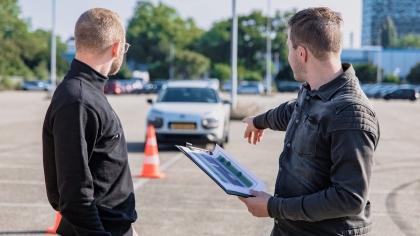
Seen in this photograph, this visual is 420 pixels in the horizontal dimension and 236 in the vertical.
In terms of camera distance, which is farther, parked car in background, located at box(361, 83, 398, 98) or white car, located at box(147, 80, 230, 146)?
parked car in background, located at box(361, 83, 398, 98)

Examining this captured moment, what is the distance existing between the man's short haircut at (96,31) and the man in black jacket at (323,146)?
0.79m

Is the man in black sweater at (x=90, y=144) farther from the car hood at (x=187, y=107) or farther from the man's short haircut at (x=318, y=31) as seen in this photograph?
the car hood at (x=187, y=107)

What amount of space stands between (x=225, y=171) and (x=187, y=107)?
12224 millimetres

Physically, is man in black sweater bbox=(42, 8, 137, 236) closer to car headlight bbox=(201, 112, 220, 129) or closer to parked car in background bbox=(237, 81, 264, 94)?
car headlight bbox=(201, 112, 220, 129)

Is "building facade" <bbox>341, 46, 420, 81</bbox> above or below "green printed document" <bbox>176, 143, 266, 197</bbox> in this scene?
below

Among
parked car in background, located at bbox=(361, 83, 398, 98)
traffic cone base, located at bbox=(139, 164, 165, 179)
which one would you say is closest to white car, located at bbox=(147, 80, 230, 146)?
traffic cone base, located at bbox=(139, 164, 165, 179)

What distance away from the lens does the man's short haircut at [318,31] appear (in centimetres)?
279

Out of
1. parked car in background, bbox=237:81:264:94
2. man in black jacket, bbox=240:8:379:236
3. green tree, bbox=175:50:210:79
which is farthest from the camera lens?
green tree, bbox=175:50:210:79

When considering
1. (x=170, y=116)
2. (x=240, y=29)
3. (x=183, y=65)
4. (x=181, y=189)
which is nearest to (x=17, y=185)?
(x=181, y=189)

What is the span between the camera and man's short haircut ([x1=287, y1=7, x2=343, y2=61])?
2.79 metres

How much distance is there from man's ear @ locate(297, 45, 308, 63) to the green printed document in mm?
583

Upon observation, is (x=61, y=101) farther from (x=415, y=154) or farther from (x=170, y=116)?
(x=415, y=154)

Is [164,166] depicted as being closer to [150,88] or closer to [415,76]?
[150,88]

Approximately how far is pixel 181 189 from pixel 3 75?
→ 71653 millimetres
